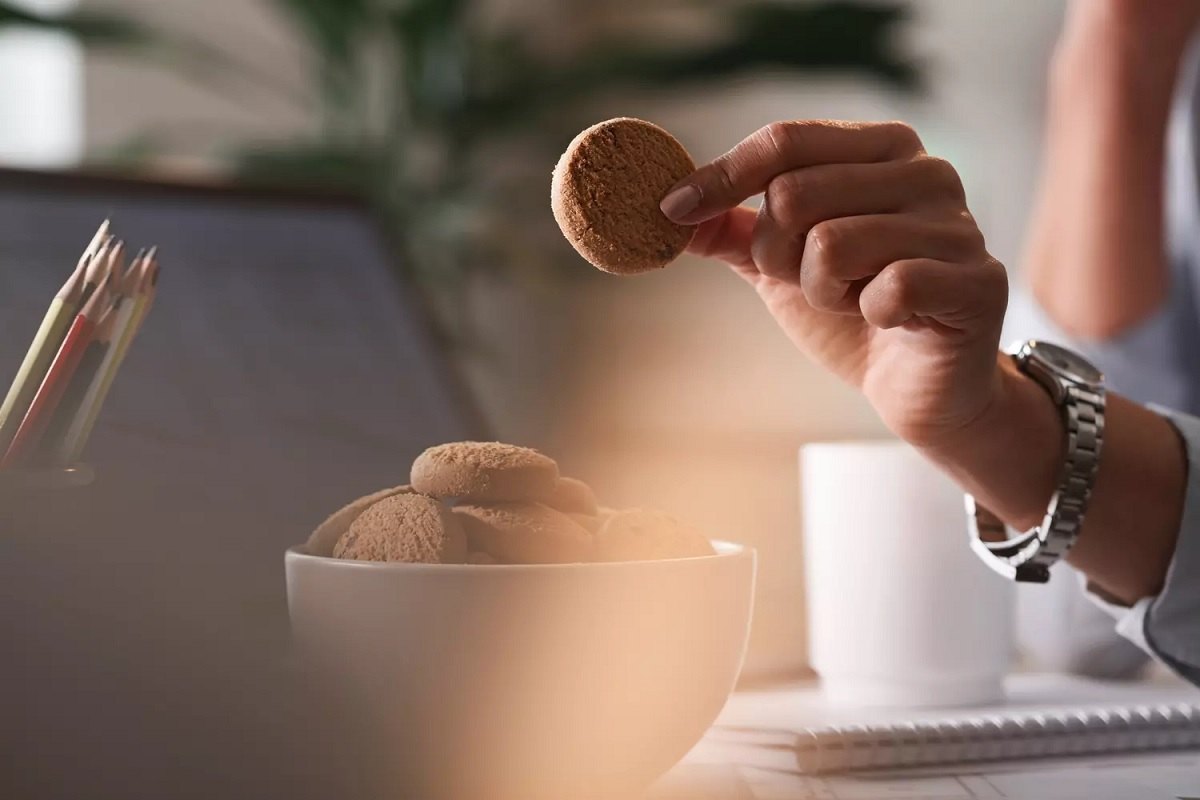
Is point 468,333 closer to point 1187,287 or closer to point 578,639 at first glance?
point 1187,287

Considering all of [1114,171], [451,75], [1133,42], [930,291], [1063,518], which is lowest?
[1063,518]

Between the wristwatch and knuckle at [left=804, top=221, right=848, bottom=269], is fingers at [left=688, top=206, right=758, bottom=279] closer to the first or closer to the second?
knuckle at [left=804, top=221, right=848, bottom=269]

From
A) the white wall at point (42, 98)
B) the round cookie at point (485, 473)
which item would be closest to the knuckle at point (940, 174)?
the round cookie at point (485, 473)

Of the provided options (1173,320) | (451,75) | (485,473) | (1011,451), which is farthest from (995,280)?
(451,75)

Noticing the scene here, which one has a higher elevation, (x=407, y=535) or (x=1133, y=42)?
(x=1133, y=42)

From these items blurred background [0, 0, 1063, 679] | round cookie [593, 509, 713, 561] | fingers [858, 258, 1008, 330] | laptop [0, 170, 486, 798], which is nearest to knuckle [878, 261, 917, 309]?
fingers [858, 258, 1008, 330]

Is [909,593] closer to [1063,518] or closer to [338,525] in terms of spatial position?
[1063,518]

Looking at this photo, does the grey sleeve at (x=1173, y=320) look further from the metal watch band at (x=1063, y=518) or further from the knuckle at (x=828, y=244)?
the knuckle at (x=828, y=244)

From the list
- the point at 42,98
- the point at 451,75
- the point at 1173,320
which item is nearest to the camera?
the point at 1173,320
